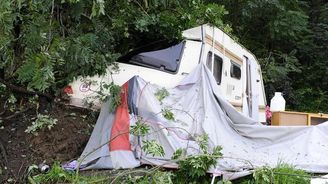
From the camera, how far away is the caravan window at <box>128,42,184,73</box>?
6.71 meters

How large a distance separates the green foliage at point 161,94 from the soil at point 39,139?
1.01 metres

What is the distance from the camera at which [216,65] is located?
766 centimetres

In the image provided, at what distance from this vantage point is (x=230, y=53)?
8406 mm

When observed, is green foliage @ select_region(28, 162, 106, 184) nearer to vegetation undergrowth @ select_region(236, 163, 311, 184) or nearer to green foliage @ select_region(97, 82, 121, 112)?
green foliage @ select_region(97, 82, 121, 112)

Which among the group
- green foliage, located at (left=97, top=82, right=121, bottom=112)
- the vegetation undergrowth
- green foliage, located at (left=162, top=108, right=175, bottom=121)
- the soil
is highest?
green foliage, located at (left=97, top=82, right=121, bottom=112)

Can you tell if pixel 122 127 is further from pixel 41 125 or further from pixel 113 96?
pixel 41 125

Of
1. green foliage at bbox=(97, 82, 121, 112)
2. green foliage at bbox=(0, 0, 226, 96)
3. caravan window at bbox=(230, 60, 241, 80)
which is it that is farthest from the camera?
caravan window at bbox=(230, 60, 241, 80)

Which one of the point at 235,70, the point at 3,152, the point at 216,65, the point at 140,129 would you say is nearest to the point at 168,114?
the point at 140,129

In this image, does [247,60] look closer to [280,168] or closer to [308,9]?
[280,168]

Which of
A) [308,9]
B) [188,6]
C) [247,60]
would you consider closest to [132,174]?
[188,6]

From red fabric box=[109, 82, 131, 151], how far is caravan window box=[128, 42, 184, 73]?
986 mm

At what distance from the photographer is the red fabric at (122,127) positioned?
5.48m

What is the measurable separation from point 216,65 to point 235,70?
111 centimetres

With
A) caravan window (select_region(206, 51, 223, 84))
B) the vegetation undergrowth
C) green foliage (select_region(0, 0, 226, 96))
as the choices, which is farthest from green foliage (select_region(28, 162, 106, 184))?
caravan window (select_region(206, 51, 223, 84))
